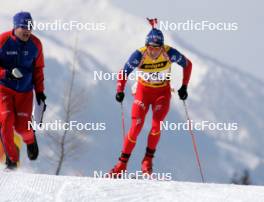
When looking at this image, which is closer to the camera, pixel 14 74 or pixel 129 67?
pixel 14 74

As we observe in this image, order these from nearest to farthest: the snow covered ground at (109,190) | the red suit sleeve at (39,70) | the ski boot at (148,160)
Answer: the snow covered ground at (109,190)
the red suit sleeve at (39,70)
the ski boot at (148,160)

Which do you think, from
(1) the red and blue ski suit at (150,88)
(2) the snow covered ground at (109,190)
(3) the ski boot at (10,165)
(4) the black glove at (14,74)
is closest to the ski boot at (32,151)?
(3) the ski boot at (10,165)

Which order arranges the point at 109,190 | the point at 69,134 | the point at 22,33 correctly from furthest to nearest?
the point at 69,134
the point at 22,33
the point at 109,190

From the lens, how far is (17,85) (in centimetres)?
1105

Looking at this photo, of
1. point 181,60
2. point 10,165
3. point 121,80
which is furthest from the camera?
point 181,60

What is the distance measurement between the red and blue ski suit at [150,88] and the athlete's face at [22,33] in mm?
1475

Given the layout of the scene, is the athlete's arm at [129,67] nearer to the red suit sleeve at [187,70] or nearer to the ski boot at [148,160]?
the red suit sleeve at [187,70]

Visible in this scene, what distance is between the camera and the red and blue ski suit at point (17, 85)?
428 inches

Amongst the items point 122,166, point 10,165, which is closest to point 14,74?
point 10,165

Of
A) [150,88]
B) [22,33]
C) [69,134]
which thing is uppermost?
[22,33]

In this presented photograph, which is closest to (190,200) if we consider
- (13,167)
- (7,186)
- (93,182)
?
(93,182)

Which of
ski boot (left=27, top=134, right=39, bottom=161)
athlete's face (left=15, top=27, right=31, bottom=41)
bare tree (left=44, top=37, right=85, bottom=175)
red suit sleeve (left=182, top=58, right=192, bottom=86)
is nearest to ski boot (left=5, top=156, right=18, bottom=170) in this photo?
ski boot (left=27, top=134, right=39, bottom=161)

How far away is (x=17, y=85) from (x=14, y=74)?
270 mm

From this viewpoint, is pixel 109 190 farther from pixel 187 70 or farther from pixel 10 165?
pixel 187 70
